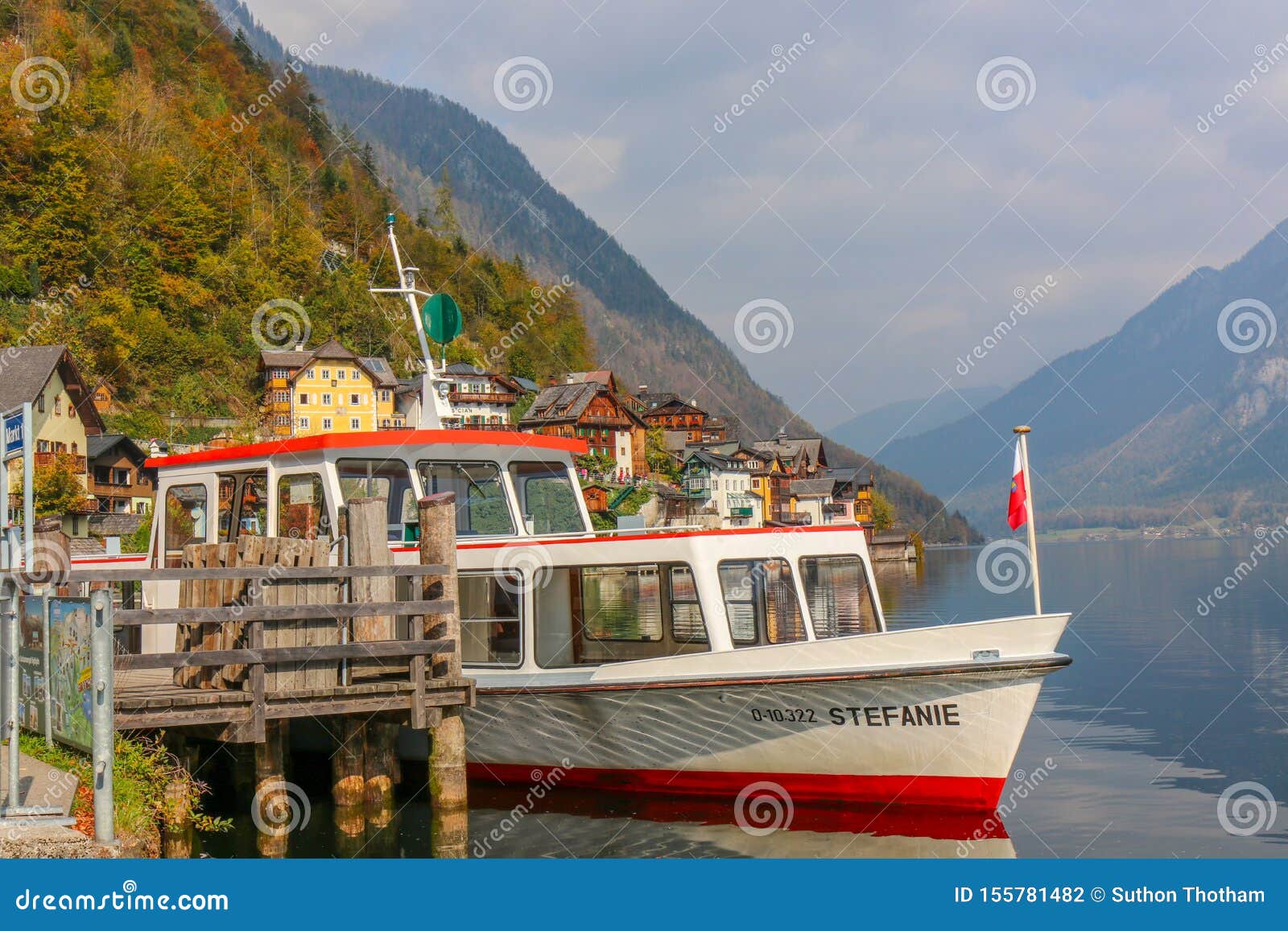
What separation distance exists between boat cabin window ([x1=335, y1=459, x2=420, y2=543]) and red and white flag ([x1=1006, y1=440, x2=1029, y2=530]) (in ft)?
22.8

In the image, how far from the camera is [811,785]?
13969 millimetres

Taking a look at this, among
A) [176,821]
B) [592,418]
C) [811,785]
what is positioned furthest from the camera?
[592,418]

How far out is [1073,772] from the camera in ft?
56.9

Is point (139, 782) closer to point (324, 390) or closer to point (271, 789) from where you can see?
point (271, 789)

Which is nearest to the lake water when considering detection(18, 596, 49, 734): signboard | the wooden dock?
the wooden dock

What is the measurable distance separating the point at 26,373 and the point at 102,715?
165ft

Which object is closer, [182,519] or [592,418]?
[182,519]

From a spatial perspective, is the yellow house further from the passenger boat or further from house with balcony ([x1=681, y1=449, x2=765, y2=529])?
the passenger boat

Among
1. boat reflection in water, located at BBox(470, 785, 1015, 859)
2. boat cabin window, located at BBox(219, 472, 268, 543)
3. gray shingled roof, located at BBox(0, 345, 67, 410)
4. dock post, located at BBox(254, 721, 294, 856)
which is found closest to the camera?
dock post, located at BBox(254, 721, 294, 856)

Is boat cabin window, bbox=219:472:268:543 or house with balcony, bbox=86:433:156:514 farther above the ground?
house with balcony, bbox=86:433:156:514

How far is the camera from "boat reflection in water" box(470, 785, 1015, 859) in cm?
1297

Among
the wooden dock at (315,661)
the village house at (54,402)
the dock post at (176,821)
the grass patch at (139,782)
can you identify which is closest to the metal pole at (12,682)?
the grass patch at (139,782)

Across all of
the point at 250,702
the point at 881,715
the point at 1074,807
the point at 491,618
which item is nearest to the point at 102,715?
the point at 250,702

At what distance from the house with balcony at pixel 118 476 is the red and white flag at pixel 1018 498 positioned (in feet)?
171
